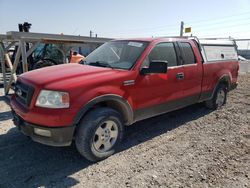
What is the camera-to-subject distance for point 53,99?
3.07 m

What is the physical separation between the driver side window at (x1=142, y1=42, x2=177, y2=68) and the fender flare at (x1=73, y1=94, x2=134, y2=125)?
2.52 feet

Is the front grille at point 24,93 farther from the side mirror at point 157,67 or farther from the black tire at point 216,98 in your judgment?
the black tire at point 216,98

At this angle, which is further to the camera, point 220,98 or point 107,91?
point 220,98

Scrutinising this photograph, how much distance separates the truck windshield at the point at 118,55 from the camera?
157 inches

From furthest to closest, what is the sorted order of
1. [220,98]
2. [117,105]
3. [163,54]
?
[220,98] → [163,54] → [117,105]

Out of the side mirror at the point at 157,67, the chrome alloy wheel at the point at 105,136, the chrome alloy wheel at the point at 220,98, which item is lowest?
the chrome alloy wheel at the point at 105,136

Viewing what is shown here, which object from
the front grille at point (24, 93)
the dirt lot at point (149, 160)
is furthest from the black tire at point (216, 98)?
the front grille at point (24, 93)

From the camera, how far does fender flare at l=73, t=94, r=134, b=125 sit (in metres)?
3.17

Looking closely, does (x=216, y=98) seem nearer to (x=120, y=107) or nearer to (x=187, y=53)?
(x=187, y=53)

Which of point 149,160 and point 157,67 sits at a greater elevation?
point 157,67

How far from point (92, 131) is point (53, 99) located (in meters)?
0.71

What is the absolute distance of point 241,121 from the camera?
210 inches

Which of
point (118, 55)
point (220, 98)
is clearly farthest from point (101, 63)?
point (220, 98)

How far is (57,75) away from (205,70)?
334cm
